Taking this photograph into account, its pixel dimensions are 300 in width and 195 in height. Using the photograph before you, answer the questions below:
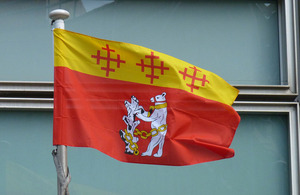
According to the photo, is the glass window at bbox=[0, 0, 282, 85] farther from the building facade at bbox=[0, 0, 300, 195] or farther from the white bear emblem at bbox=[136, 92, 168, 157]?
the white bear emblem at bbox=[136, 92, 168, 157]

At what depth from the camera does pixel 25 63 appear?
8469 mm

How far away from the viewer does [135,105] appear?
21.6 ft

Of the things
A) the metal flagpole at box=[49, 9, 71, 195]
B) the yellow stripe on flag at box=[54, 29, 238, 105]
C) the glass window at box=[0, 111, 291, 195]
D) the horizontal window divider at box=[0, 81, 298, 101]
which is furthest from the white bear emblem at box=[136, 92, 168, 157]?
the horizontal window divider at box=[0, 81, 298, 101]

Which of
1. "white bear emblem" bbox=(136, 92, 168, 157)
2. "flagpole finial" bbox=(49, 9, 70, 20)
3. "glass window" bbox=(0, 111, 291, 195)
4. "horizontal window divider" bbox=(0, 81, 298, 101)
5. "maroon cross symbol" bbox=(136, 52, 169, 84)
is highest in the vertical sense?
"flagpole finial" bbox=(49, 9, 70, 20)

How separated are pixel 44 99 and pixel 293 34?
3419 millimetres

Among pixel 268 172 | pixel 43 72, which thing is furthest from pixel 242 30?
pixel 43 72

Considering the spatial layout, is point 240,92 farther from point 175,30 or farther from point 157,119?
point 157,119

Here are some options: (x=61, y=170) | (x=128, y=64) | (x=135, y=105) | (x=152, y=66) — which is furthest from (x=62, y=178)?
(x=152, y=66)

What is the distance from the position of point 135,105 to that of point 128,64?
43cm

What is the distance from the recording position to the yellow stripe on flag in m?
6.35

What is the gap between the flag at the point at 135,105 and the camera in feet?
20.6

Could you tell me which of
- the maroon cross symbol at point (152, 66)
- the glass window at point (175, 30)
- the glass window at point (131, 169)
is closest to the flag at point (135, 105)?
the maroon cross symbol at point (152, 66)

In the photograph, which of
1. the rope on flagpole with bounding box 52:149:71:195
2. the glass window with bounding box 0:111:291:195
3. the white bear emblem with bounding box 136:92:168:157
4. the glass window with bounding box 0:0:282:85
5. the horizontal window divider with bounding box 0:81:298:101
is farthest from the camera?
the glass window with bounding box 0:0:282:85

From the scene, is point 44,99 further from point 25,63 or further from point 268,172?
point 268,172
